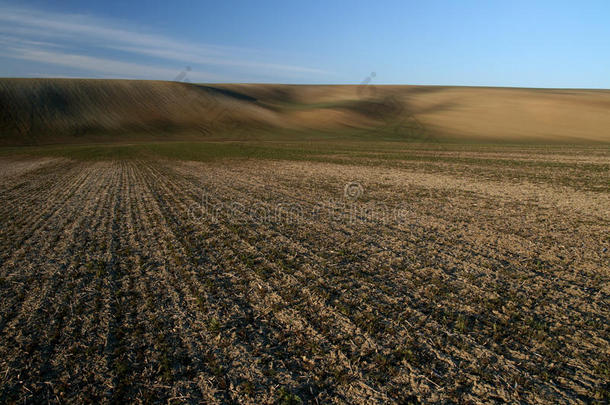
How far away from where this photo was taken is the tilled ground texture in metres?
4.41

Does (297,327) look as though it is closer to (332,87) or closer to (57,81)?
(57,81)

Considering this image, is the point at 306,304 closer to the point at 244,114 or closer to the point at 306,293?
the point at 306,293

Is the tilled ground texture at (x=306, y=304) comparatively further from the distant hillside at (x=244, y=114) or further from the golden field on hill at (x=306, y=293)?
the distant hillside at (x=244, y=114)

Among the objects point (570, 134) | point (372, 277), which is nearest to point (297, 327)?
point (372, 277)

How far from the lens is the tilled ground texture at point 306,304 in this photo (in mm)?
4410

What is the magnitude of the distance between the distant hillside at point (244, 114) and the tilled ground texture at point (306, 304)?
62.2 metres

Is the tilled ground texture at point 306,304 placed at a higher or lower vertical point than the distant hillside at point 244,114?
lower

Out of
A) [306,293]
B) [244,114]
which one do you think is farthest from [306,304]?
[244,114]

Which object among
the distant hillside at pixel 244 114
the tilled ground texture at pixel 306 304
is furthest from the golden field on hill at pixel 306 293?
the distant hillside at pixel 244 114

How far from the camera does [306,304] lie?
20.6ft

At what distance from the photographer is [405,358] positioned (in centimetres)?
482

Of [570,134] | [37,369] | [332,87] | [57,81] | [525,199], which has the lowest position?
[37,369]

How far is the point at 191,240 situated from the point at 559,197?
52.8 feet

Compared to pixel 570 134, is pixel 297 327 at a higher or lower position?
lower
